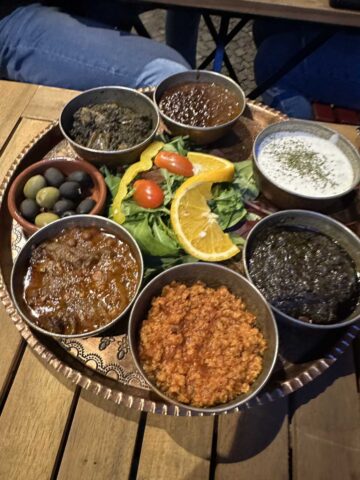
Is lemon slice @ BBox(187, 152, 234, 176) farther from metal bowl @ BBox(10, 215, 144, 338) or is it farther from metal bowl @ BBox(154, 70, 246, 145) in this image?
metal bowl @ BBox(10, 215, 144, 338)

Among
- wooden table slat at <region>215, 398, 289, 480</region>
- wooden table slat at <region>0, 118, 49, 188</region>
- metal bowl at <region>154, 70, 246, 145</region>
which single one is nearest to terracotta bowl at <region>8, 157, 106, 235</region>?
wooden table slat at <region>0, 118, 49, 188</region>

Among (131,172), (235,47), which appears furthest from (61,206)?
(235,47)

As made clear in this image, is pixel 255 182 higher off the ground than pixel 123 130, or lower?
lower

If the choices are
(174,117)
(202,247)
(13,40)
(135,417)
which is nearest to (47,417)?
(135,417)

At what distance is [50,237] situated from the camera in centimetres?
174

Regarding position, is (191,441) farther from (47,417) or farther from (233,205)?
(233,205)

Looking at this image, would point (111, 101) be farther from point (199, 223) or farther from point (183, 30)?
point (183, 30)

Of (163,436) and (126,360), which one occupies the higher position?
(126,360)

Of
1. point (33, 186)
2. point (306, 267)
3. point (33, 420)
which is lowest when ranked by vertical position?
point (33, 420)

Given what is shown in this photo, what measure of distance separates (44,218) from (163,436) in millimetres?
1095

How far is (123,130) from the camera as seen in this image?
6.88 ft

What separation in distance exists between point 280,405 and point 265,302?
1.63ft

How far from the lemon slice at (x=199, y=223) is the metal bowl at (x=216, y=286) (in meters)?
0.15

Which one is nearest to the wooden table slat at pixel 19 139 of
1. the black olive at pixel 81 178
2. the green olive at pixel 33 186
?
the green olive at pixel 33 186
